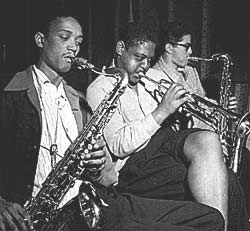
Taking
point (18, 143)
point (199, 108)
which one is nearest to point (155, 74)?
point (199, 108)

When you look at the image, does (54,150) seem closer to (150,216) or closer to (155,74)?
(150,216)

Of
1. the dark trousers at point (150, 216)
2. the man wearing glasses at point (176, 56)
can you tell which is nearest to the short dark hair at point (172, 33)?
the man wearing glasses at point (176, 56)

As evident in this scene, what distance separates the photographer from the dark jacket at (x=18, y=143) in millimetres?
2068

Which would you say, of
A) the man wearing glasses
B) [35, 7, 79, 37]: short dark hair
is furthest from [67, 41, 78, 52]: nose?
the man wearing glasses

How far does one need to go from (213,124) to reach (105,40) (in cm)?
118

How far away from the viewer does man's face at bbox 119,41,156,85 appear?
8.44 feet

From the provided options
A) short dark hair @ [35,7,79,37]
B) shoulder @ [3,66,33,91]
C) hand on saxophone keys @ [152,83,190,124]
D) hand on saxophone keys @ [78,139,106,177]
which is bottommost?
hand on saxophone keys @ [78,139,106,177]

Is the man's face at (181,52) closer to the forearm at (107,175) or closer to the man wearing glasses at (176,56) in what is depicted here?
the man wearing glasses at (176,56)

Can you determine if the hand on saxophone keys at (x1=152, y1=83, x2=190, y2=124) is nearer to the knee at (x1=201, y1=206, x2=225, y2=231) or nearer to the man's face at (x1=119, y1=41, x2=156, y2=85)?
the man's face at (x1=119, y1=41, x2=156, y2=85)

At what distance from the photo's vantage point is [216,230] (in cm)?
192

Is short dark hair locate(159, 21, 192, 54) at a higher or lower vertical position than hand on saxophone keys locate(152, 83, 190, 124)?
higher

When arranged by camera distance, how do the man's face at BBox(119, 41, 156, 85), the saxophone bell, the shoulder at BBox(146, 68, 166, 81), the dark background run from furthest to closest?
1. the dark background
2. the shoulder at BBox(146, 68, 166, 81)
3. the saxophone bell
4. the man's face at BBox(119, 41, 156, 85)

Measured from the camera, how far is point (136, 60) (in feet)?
8.47

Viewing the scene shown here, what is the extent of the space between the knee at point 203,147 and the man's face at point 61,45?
65cm
